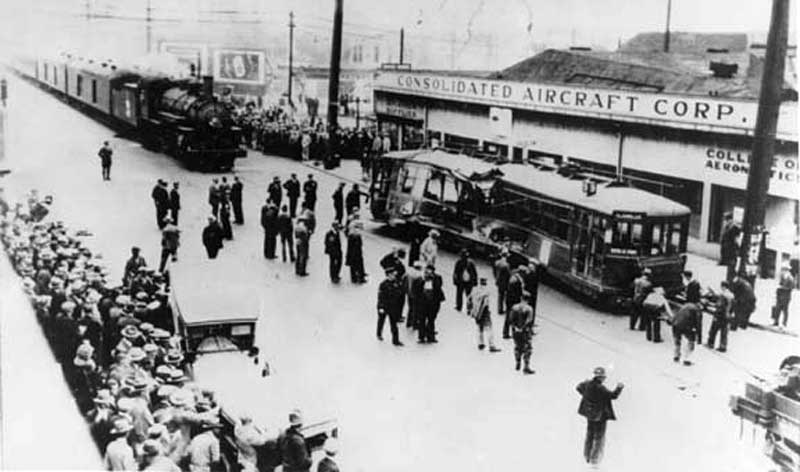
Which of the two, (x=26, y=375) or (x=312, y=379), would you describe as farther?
(x=312, y=379)

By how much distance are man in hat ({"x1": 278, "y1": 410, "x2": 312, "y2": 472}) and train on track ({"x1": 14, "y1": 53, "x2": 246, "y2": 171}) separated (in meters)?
10.1

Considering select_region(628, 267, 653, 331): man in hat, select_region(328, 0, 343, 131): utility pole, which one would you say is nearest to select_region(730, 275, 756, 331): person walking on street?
select_region(628, 267, 653, 331): man in hat

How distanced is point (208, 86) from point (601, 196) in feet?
27.9

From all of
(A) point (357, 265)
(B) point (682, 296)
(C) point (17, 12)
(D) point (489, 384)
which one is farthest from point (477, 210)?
(C) point (17, 12)

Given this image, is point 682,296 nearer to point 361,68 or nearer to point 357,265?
point 357,265

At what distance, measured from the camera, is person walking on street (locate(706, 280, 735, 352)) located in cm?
948

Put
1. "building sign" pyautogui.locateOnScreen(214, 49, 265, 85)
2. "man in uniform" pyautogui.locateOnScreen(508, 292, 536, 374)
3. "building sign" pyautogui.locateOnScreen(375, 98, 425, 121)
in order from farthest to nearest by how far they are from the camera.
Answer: "building sign" pyautogui.locateOnScreen(375, 98, 425, 121) < "building sign" pyautogui.locateOnScreen(214, 49, 265, 85) < "man in uniform" pyautogui.locateOnScreen(508, 292, 536, 374)

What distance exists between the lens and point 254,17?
9984 millimetres

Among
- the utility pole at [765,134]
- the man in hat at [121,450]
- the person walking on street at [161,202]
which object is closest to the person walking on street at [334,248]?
the person walking on street at [161,202]

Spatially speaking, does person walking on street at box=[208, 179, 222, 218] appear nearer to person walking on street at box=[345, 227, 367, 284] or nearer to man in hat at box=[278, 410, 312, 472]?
person walking on street at box=[345, 227, 367, 284]

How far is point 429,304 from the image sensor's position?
9.97 metres

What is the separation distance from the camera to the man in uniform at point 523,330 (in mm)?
8998

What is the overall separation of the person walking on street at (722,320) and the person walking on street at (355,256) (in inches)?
180

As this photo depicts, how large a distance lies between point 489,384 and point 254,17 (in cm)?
490
